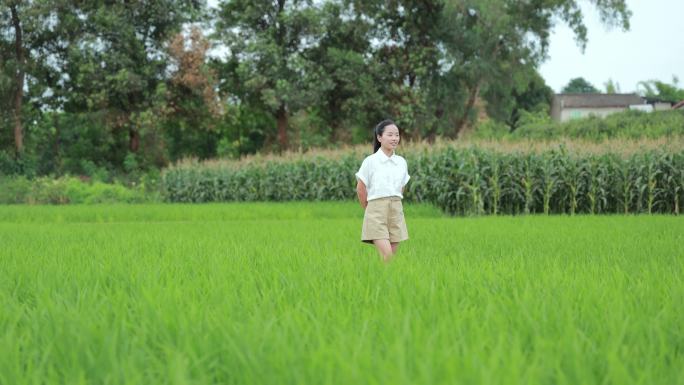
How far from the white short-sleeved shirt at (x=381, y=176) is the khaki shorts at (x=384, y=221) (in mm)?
72

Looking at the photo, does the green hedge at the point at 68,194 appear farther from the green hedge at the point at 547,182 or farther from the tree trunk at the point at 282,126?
the tree trunk at the point at 282,126

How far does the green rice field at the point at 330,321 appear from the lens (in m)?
1.80

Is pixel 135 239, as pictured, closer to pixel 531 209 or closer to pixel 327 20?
pixel 531 209

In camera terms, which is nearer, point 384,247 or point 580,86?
point 384,247

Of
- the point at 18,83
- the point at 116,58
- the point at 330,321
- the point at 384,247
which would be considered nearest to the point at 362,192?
the point at 384,247

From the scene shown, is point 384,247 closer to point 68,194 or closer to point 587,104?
point 68,194

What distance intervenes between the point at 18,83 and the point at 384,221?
31.7 m

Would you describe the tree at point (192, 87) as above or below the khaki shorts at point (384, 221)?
above

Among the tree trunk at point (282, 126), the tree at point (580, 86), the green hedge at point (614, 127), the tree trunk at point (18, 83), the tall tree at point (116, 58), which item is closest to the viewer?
the green hedge at point (614, 127)

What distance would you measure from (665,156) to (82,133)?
31246 millimetres

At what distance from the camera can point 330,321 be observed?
2564 mm

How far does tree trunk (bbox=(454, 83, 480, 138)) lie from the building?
42.1 m

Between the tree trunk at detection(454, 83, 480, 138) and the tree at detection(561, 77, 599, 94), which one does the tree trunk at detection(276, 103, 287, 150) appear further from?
the tree at detection(561, 77, 599, 94)

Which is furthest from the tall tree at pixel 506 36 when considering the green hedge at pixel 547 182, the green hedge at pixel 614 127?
the green hedge at pixel 547 182
